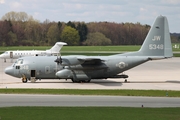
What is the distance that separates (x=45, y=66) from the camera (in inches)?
1624

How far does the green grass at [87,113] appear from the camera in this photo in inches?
830

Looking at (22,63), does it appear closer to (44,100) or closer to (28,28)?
(44,100)

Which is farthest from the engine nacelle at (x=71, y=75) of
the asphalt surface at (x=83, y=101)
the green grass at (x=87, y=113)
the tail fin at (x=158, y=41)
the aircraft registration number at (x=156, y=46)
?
the green grass at (x=87, y=113)

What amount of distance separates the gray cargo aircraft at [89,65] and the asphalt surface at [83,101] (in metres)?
10.8

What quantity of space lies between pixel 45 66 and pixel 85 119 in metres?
21.1

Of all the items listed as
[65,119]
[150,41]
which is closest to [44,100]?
[65,119]

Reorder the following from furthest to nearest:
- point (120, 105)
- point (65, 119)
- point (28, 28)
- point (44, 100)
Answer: point (28, 28)
point (44, 100)
point (120, 105)
point (65, 119)

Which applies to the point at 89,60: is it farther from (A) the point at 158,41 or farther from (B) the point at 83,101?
(B) the point at 83,101

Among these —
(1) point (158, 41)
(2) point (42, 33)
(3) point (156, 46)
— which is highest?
(1) point (158, 41)

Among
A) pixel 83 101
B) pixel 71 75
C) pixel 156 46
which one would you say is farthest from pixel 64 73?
pixel 83 101

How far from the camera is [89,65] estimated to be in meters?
41.2

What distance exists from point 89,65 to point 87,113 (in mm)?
18867

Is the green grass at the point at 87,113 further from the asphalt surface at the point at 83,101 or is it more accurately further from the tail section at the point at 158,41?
the tail section at the point at 158,41

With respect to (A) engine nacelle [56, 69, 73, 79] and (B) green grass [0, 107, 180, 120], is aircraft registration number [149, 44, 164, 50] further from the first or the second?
(B) green grass [0, 107, 180, 120]
